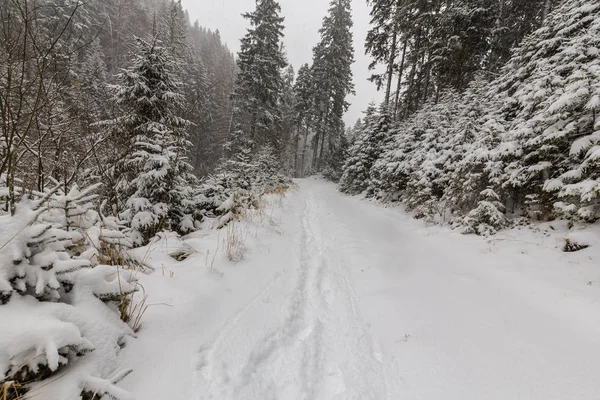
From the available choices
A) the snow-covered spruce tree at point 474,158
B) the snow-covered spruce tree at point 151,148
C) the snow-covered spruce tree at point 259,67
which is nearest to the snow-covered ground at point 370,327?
the snow-covered spruce tree at point 151,148

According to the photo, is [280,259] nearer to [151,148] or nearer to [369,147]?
[151,148]

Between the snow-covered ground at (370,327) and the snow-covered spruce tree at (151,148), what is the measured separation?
1.47 metres

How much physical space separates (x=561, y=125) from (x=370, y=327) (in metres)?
4.91

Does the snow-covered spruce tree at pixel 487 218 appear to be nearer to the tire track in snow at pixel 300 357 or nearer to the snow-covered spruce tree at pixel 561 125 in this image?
the snow-covered spruce tree at pixel 561 125

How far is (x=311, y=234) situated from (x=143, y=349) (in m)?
4.53

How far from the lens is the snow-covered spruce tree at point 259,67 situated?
53.4 ft

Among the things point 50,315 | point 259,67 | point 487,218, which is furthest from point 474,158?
point 259,67

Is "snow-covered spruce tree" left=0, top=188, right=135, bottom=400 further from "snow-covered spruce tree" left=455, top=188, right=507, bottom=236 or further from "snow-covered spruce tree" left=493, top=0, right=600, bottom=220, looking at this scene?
"snow-covered spruce tree" left=455, top=188, right=507, bottom=236

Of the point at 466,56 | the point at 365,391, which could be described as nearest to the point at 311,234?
the point at 365,391

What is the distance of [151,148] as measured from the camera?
4891 mm

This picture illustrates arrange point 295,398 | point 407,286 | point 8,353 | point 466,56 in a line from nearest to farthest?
point 8,353, point 295,398, point 407,286, point 466,56

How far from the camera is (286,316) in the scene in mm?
2648

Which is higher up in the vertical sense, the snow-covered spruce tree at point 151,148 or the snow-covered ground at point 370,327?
the snow-covered spruce tree at point 151,148

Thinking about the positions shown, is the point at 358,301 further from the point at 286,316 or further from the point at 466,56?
the point at 466,56
